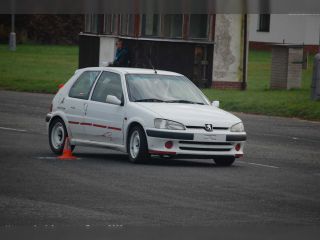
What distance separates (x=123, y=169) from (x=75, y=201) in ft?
13.7

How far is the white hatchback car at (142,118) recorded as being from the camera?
17.8 m

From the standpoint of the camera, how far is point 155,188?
Result: 1474 centimetres

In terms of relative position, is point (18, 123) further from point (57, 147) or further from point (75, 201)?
point (75, 201)

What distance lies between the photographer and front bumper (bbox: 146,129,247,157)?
17672 mm

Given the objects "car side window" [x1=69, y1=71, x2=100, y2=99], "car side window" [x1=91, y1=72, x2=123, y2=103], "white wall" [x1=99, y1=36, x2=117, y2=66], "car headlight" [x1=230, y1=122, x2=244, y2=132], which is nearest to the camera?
"car headlight" [x1=230, y1=122, x2=244, y2=132]

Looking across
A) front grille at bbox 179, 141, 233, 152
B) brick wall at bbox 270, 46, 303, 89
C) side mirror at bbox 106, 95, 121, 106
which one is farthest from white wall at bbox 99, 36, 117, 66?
front grille at bbox 179, 141, 233, 152

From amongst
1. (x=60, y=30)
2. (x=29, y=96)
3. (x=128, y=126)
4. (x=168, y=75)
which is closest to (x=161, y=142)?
(x=128, y=126)

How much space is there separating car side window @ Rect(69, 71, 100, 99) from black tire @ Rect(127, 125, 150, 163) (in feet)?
5.14

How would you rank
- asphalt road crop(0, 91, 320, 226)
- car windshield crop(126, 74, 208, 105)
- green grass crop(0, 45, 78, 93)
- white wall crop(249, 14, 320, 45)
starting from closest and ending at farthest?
1. asphalt road crop(0, 91, 320, 226)
2. car windshield crop(126, 74, 208, 105)
3. green grass crop(0, 45, 78, 93)
4. white wall crop(249, 14, 320, 45)

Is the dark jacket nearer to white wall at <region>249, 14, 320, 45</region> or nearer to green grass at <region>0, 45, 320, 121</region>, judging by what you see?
green grass at <region>0, 45, 320, 121</region>

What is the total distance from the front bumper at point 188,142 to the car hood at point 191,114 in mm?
147

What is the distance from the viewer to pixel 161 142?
17.7 metres

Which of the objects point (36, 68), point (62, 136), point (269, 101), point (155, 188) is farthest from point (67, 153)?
point (36, 68)

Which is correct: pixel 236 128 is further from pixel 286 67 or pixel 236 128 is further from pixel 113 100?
pixel 286 67
